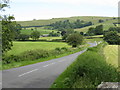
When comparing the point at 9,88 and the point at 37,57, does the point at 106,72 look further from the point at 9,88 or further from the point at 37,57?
the point at 37,57

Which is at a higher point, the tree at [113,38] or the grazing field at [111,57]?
the grazing field at [111,57]

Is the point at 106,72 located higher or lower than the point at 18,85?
higher

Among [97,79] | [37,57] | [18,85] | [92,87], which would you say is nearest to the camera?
[92,87]

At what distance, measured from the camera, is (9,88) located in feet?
37.4

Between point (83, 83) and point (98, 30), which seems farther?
point (98, 30)

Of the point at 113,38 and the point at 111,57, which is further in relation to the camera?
the point at 113,38

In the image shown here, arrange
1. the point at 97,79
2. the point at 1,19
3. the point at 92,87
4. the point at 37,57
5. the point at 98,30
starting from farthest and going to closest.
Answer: the point at 98,30, the point at 37,57, the point at 1,19, the point at 97,79, the point at 92,87

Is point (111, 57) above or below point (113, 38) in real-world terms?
above

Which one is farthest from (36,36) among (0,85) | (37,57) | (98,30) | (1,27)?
(0,85)

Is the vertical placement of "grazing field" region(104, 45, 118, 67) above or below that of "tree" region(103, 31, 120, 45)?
above

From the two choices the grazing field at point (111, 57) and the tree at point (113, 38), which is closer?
the grazing field at point (111, 57)

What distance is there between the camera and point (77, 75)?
11227mm

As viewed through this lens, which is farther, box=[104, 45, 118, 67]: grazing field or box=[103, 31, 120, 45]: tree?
box=[103, 31, 120, 45]: tree

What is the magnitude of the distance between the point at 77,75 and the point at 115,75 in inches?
77.7
